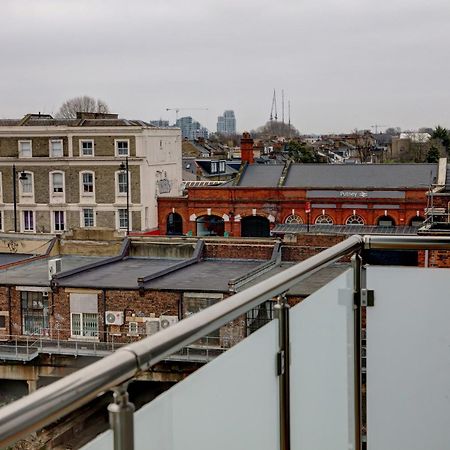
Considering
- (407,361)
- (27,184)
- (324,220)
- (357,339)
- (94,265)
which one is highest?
(27,184)

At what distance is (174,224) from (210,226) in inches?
72.4

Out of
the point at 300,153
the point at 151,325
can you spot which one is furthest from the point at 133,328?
the point at 300,153

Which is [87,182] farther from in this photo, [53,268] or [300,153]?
[300,153]

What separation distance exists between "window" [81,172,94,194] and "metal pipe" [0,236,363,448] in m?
35.9

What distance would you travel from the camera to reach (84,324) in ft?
75.2

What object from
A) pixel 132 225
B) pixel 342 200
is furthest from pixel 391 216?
pixel 132 225

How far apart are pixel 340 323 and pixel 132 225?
34.2 meters

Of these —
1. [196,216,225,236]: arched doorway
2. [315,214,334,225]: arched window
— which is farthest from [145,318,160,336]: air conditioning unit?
[196,216,225,236]: arched doorway

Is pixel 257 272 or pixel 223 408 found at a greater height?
pixel 223 408

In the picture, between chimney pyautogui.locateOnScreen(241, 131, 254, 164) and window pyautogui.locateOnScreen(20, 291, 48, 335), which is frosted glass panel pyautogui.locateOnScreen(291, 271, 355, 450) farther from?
chimney pyautogui.locateOnScreen(241, 131, 254, 164)

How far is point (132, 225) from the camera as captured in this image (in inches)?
1467

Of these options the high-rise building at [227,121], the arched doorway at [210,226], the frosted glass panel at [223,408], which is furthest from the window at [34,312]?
the high-rise building at [227,121]

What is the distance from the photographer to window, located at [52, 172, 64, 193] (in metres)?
38.0

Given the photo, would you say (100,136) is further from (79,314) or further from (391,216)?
(79,314)
